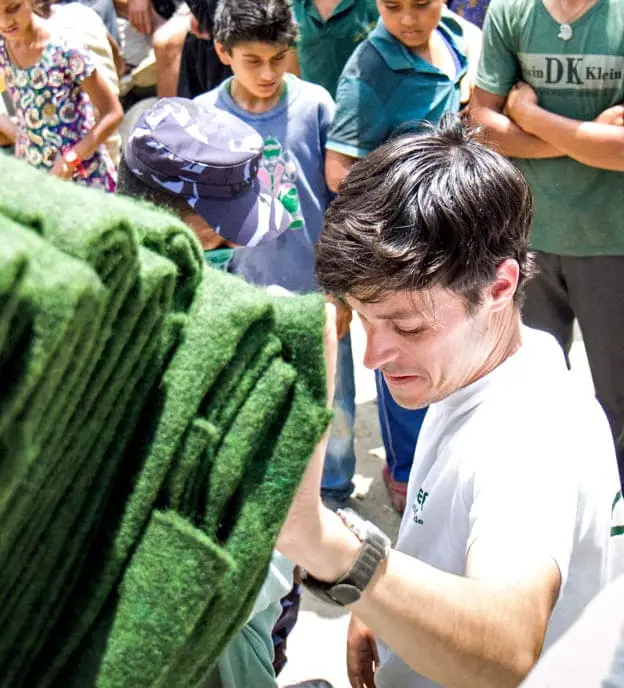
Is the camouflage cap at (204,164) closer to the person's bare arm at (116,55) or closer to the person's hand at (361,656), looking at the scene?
the person's hand at (361,656)

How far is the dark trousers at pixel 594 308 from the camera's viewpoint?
9.95 feet

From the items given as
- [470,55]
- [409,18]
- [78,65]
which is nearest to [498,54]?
[409,18]

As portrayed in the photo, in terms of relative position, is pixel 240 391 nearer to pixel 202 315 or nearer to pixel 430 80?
pixel 202 315

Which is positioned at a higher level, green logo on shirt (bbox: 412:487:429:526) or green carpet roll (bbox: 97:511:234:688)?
green carpet roll (bbox: 97:511:234:688)

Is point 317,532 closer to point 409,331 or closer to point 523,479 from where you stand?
point 523,479

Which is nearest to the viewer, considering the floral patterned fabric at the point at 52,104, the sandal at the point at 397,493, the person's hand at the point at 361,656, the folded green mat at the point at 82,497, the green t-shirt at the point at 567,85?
the folded green mat at the point at 82,497

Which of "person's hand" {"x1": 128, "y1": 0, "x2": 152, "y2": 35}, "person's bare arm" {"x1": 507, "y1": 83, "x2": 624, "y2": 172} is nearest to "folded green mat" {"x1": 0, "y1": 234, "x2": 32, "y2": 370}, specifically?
"person's bare arm" {"x1": 507, "y1": 83, "x2": 624, "y2": 172}

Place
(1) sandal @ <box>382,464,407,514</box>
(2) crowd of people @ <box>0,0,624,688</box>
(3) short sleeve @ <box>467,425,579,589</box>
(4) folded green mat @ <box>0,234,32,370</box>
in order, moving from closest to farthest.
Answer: (4) folded green mat @ <box>0,234,32,370</box> < (2) crowd of people @ <box>0,0,624,688</box> < (3) short sleeve @ <box>467,425,579,589</box> < (1) sandal @ <box>382,464,407,514</box>

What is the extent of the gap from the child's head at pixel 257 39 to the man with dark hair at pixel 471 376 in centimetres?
137

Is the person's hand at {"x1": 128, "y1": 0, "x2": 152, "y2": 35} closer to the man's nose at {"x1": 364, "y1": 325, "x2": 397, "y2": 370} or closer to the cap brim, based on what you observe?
the cap brim

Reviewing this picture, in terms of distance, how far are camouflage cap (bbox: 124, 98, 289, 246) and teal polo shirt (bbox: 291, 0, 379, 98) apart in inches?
79.4

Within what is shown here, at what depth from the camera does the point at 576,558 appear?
1.50m

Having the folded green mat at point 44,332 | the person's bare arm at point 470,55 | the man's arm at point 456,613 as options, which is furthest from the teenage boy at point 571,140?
the folded green mat at point 44,332

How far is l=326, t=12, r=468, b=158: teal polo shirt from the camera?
114 inches
